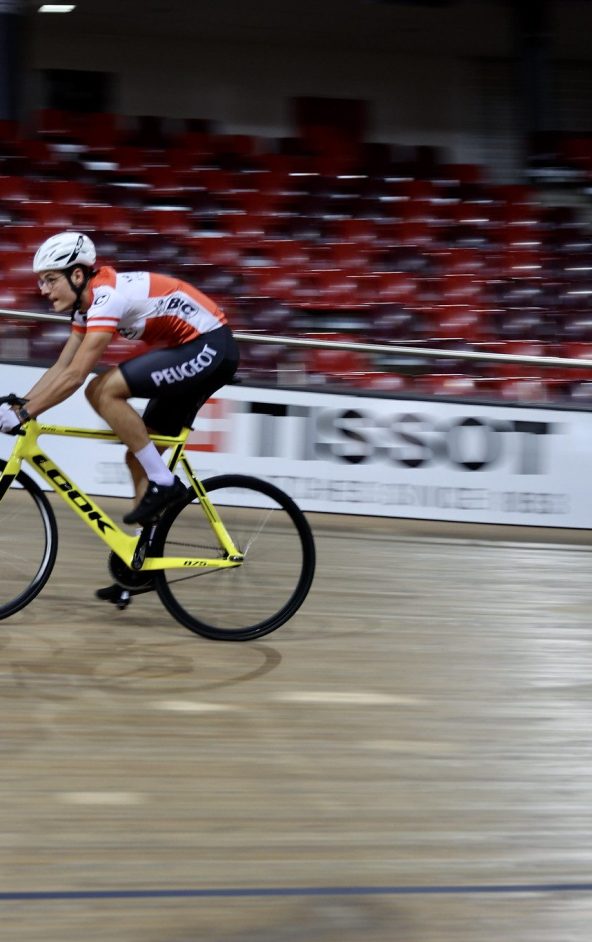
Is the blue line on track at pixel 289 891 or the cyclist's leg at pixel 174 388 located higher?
the cyclist's leg at pixel 174 388

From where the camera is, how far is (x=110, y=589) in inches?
173

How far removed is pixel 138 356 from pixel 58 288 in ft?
1.11

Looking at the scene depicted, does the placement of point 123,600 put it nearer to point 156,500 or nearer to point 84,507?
point 84,507

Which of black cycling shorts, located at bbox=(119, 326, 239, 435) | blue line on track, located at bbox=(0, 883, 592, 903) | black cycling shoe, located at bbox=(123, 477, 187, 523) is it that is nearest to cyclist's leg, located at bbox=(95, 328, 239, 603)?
black cycling shorts, located at bbox=(119, 326, 239, 435)

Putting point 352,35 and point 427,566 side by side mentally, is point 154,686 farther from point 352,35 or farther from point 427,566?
point 352,35

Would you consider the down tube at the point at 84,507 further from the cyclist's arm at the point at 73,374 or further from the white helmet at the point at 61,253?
the white helmet at the point at 61,253

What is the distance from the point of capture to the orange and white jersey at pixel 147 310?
3842mm

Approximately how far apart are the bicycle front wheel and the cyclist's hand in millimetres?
599

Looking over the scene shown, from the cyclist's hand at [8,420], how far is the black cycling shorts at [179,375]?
15.1 inches

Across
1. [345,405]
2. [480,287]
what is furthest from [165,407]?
[480,287]

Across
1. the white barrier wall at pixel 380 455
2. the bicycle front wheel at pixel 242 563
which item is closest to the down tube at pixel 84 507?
the bicycle front wheel at pixel 242 563

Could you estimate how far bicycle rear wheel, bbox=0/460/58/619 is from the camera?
4.02 meters

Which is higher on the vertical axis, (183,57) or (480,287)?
(183,57)

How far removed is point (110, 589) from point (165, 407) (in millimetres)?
748
